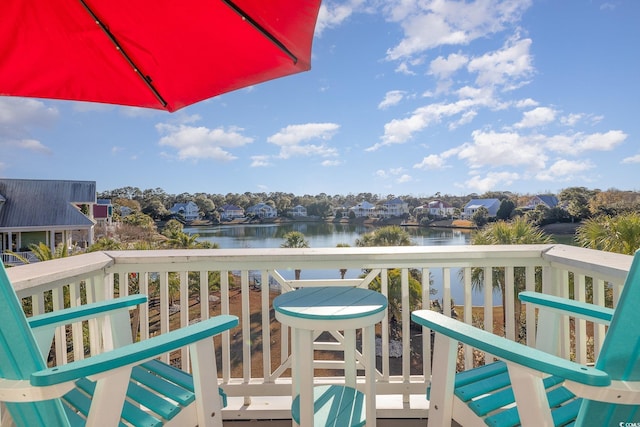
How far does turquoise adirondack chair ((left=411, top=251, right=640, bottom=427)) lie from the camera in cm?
79

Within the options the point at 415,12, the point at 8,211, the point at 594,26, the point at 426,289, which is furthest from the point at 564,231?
the point at 8,211

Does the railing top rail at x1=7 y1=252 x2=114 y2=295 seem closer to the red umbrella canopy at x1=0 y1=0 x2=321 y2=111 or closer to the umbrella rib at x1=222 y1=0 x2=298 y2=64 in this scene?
the red umbrella canopy at x1=0 y1=0 x2=321 y2=111

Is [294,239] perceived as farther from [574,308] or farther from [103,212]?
[574,308]

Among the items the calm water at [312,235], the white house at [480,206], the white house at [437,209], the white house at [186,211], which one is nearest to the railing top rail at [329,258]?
the calm water at [312,235]

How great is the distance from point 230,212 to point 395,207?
13.1 meters

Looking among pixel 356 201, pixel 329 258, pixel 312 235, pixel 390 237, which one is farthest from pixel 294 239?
pixel 329 258

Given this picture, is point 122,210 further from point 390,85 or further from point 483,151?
point 483,151

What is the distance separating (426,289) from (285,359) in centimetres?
95

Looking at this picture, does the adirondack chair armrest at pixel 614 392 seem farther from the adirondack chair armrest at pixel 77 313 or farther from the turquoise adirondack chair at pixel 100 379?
the adirondack chair armrest at pixel 77 313

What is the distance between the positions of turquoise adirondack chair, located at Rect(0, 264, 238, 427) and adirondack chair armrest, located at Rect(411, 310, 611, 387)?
0.70m

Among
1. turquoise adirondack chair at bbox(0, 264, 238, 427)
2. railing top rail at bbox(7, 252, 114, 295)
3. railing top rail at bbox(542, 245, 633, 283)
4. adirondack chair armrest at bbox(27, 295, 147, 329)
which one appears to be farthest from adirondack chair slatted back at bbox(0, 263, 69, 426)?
railing top rail at bbox(542, 245, 633, 283)

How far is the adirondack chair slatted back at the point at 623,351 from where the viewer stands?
79cm

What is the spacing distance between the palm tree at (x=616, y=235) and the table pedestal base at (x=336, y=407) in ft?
32.5

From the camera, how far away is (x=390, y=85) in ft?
77.6
